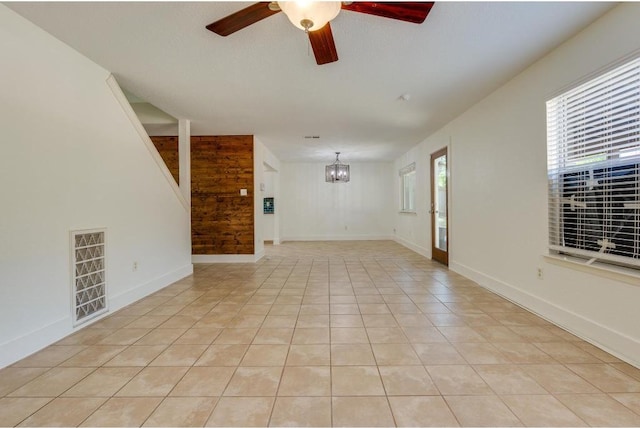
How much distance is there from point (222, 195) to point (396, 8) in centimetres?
464

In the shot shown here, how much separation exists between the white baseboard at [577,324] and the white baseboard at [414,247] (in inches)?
91.4

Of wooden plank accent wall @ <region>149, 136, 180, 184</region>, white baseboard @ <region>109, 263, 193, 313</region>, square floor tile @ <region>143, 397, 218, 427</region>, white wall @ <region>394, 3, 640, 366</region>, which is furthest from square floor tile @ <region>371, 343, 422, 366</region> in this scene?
wooden plank accent wall @ <region>149, 136, 180, 184</region>

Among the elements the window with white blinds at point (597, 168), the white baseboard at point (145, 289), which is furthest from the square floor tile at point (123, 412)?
the window with white blinds at point (597, 168)

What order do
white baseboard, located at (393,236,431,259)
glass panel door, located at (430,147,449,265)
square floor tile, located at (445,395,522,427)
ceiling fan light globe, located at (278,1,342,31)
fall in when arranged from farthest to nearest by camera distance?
white baseboard, located at (393,236,431,259) < glass panel door, located at (430,147,449,265) < ceiling fan light globe, located at (278,1,342,31) < square floor tile, located at (445,395,522,427)

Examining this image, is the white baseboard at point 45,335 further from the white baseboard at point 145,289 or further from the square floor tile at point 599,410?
the square floor tile at point 599,410

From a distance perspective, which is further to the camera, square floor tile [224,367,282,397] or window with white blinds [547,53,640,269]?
window with white blinds [547,53,640,269]

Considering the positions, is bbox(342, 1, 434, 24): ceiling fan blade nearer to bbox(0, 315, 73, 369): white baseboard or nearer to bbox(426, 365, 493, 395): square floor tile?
bbox(426, 365, 493, 395): square floor tile

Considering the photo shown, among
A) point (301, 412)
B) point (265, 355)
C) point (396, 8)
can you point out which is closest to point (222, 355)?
point (265, 355)

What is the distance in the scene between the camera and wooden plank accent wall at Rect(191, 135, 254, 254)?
18.1ft

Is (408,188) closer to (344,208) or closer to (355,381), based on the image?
(344,208)

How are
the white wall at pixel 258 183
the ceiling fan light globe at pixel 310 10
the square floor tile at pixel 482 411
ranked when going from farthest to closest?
the white wall at pixel 258 183, the ceiling fan light globe at pixel 310 10, the square floor tile at pixel 482 411

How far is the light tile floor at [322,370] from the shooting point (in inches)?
57.3

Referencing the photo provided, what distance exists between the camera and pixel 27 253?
82.5 inches

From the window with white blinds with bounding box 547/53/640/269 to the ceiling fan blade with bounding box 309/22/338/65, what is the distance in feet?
6.65
